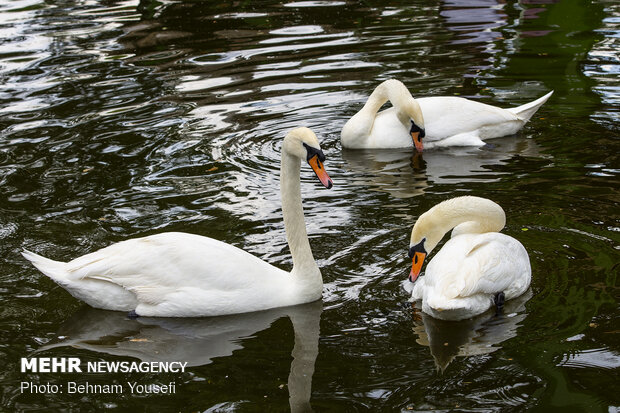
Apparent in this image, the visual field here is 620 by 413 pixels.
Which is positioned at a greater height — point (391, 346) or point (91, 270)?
point (91, 270)

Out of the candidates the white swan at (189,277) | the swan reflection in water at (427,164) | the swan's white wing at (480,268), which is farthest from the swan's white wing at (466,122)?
the white swan at (189,277)

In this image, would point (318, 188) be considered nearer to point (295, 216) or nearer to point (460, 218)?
point (295, 216)

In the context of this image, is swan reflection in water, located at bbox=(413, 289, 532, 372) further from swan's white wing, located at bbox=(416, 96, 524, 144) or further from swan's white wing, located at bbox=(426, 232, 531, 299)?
swan's white wing, located at bbox=(416, 96, 524, 144)

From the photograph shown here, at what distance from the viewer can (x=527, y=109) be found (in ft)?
34.9

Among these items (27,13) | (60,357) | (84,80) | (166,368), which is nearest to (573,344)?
(166,368)

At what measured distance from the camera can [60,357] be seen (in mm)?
6102

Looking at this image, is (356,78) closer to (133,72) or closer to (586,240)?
(133,72)

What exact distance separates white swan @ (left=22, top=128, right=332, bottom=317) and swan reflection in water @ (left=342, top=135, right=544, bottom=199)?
244 cm

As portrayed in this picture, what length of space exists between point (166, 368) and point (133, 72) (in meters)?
8.83

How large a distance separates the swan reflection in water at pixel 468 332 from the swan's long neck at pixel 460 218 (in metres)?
0.62

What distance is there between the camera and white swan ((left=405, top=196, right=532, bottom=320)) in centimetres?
620

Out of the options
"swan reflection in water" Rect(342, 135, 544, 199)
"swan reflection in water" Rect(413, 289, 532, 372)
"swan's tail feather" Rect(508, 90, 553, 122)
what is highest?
"swan reflection in water" Rect(413, 289, 532, 372)

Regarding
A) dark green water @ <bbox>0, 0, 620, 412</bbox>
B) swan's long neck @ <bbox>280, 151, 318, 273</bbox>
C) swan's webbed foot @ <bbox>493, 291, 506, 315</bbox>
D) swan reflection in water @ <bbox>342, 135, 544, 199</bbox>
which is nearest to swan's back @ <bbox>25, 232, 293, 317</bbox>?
dark green water @ <bbox>0, 0, 620, 412</bbox>

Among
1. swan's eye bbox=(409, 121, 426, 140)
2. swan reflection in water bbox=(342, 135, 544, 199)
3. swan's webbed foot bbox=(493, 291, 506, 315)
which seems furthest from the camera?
swan's eye bbox=(409, 121, 426, 140)
